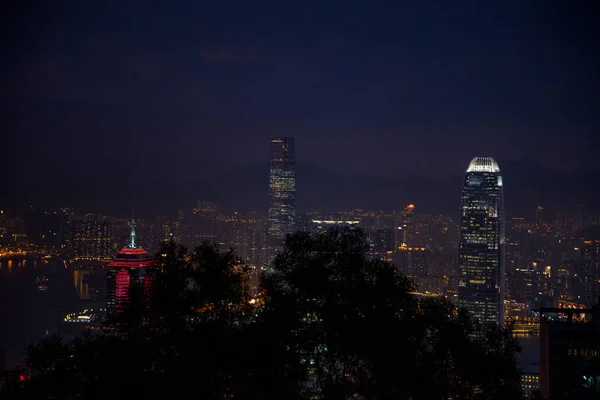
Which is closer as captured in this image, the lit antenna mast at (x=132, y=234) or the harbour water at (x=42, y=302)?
the harbour water at (x=42, y=302)

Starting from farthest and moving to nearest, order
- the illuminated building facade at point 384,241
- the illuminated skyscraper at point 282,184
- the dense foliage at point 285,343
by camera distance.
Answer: the illuminated skyscraper at point 282,184, the illuminated building facade at point 384,241, the dense foliage at point 285,343

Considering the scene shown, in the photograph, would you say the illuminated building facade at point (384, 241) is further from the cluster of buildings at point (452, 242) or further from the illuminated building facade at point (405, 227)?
the illuminated building facade at point (405, 227)

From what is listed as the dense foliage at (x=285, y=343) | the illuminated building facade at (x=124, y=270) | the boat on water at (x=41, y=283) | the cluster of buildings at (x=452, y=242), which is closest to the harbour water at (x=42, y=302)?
the boat on water at (x=41, y=283)

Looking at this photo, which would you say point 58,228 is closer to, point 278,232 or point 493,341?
point 278,232

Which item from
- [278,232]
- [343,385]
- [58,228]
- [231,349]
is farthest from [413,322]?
[278,232]

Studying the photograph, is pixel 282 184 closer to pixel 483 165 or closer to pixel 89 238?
pixel 483 165

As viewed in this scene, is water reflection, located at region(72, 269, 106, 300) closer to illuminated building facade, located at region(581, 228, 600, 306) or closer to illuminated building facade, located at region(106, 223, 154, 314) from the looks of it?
illuminated building facade, located at region(106, 223, 154, 314)

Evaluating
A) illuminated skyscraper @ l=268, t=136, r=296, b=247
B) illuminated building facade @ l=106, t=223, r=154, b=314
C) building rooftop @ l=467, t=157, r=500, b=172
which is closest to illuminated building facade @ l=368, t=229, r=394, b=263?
building rooftop @ l=467, t=157, r=500, b=172
